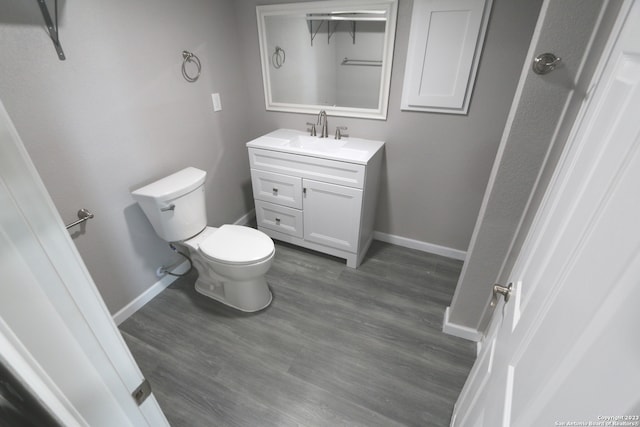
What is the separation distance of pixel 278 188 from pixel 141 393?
5.52ft

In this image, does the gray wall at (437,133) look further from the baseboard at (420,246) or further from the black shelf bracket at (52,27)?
the black shelf bracket at (52,27)

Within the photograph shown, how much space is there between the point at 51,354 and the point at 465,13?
207 cm

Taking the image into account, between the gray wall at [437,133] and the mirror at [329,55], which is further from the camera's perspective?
the mirror at [329,55]

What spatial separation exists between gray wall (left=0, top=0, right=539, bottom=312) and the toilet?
16 centimetres

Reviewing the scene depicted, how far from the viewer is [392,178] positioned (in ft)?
7.22

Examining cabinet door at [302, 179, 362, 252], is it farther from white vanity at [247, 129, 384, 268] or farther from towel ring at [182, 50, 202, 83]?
towel ring at [182, 50, 202, 83]

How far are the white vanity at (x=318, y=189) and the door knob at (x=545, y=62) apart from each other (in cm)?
95

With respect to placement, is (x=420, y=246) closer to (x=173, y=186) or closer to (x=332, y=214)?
(x=332, y=214)

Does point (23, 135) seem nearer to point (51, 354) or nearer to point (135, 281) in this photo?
point (135, 281)

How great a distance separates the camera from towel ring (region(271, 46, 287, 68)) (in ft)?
7.13

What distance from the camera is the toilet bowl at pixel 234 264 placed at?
164 centimetres

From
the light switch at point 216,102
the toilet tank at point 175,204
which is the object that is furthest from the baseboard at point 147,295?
the light switch at point 216,102

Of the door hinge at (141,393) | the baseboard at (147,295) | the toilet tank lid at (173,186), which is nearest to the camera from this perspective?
the door hinge at (141,393)

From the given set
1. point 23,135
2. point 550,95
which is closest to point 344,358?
point 550,95
